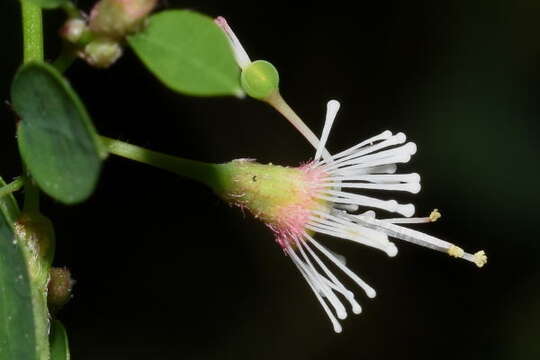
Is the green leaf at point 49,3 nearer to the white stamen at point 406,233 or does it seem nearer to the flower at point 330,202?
the flower at point 330,202

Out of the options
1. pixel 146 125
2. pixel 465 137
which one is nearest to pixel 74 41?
pixel 146 125

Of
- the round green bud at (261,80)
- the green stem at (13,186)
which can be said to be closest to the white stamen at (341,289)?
the round green bud at (261,80)

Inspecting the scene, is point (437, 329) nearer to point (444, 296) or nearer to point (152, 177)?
point (444, 296)

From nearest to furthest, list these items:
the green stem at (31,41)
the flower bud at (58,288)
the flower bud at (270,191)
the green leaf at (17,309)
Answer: the green leaf at (17,309)
the green stem at (31,41)
the flower bud at (58,288)
the flower bud at (270,191)

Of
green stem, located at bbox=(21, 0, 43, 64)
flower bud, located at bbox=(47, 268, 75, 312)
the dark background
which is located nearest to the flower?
flower bud, located at bbox=(47, 268, 75, 312)

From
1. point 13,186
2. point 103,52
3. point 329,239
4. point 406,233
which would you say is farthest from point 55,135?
point 329,239

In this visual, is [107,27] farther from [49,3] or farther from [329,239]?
[329,239]
